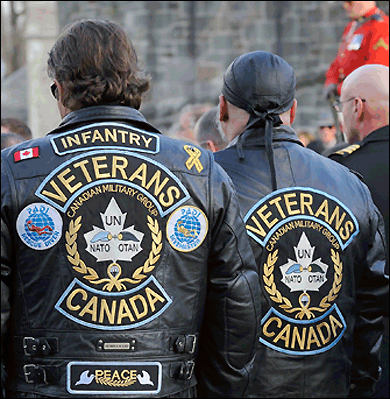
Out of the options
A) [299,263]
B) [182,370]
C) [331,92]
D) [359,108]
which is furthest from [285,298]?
[331,92]

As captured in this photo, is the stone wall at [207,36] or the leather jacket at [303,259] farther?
the stone wall at [207,36]

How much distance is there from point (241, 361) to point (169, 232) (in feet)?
1.66

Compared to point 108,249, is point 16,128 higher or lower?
lower

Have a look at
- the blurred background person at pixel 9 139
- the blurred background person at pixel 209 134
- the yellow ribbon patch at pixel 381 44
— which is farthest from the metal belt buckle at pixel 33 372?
the yellow ribbon patch at pixel 381 44

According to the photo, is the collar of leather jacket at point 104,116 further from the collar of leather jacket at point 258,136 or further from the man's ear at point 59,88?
the collar of leather jacket at point 258,136

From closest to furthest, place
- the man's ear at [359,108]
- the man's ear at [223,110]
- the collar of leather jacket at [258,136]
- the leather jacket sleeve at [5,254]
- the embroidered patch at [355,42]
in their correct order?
the leather jacket sleeve at [5,254] → the collar of leather jacket at [258,136] → the man's ear at [223,110] → the man's ear at [359,108] → the embroidered patch at [355,42]

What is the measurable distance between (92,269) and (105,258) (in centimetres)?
5

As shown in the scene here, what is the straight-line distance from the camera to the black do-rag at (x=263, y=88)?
9.51 ft

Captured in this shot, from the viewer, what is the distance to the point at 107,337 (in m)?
2.15

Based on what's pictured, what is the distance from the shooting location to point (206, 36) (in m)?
16.2

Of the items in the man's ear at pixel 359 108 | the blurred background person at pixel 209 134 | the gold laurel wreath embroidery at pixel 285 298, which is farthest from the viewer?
the blurred background person at pixel 209 134

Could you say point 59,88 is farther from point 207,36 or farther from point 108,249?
point 207,36

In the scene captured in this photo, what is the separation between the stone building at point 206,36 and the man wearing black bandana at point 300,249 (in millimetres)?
13001

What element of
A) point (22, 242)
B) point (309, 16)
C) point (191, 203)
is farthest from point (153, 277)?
point (309, 16)
